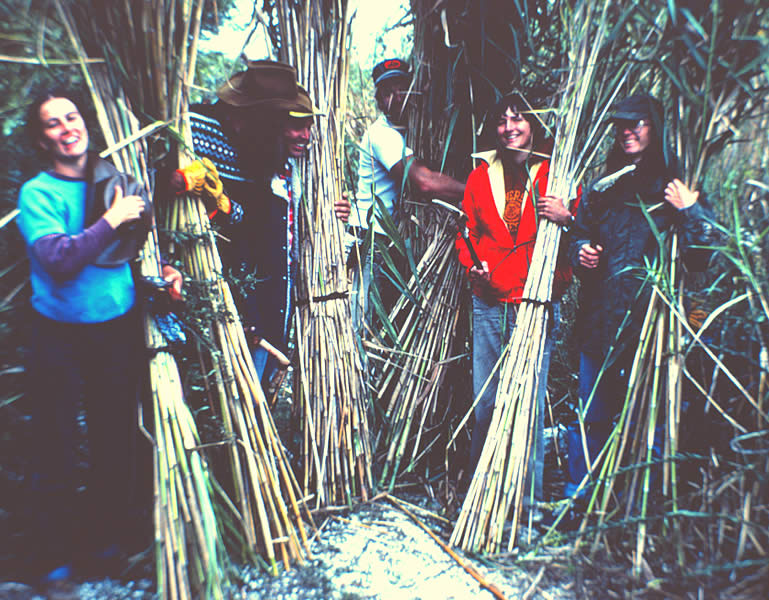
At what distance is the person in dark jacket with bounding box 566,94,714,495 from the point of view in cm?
176

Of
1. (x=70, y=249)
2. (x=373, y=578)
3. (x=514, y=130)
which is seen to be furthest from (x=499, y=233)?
(x=70, y=249)

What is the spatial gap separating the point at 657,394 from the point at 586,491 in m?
0.62

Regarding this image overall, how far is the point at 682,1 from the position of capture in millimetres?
1406

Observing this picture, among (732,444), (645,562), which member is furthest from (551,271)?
(645,562)

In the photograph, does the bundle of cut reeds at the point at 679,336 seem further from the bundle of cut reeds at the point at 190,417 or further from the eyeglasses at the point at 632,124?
the bundle of cut reeds at the point at 190,417

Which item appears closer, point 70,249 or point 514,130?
point 70,249

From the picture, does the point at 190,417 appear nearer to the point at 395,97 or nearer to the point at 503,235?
the point at 503,235

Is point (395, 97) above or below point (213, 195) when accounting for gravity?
above

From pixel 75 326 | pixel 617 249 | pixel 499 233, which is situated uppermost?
pixel 499 233

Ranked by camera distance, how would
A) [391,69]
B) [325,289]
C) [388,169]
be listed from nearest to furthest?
1. [325,289]
2. [388,169]
3. [391,69]

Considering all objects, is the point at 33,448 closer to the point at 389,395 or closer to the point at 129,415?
the point at 129,415

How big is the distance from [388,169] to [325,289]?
666 mm

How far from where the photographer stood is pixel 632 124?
1.81 metres

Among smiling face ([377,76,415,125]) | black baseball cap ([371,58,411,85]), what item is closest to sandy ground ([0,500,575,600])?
smiling face ([377,76,415,125])
